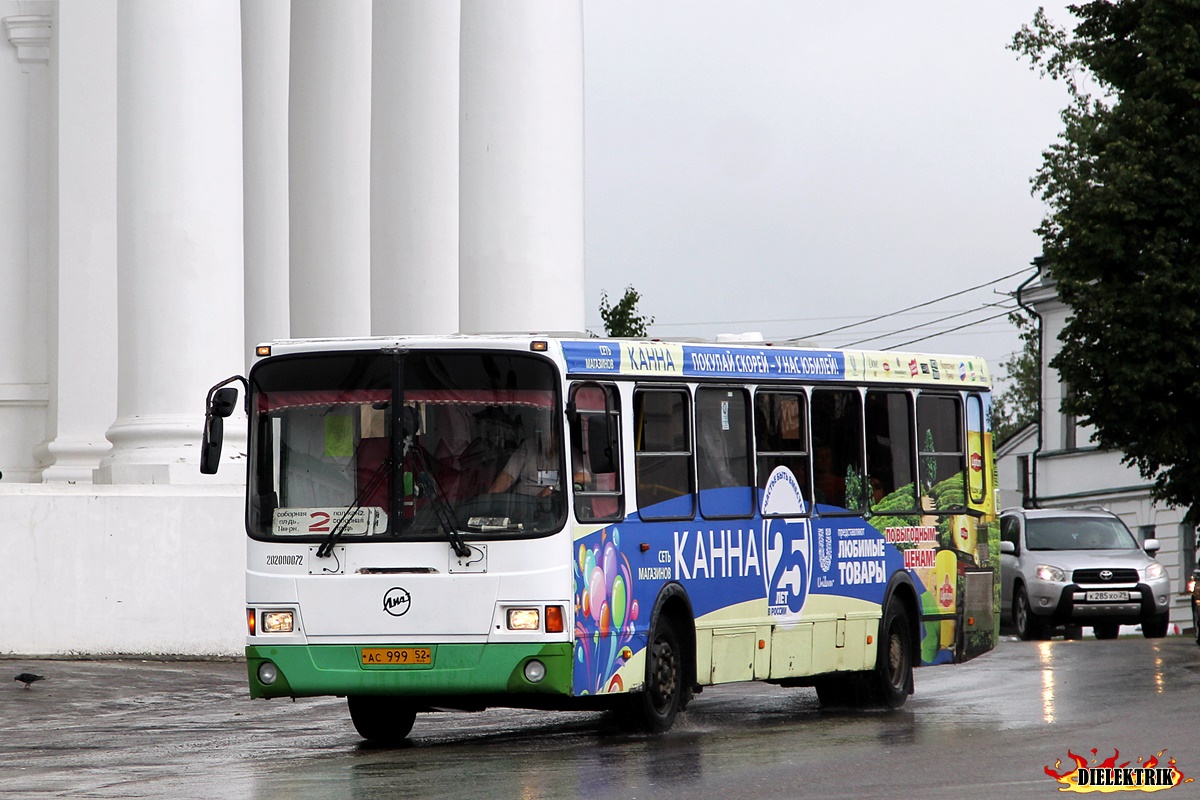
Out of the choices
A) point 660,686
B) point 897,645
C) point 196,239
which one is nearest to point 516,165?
point 196,239

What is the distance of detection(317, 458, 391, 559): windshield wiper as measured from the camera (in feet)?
44.3

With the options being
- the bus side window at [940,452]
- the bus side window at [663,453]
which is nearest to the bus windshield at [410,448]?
the bus side window at [663,453]

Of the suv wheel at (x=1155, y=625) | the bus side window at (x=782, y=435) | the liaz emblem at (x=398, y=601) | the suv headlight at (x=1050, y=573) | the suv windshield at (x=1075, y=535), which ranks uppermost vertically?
the bus side window at (x=782, y=435)

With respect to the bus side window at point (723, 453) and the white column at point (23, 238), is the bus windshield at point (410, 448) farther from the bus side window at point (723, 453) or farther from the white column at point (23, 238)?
the white column at point (23, 238)

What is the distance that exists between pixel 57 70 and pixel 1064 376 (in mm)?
17639

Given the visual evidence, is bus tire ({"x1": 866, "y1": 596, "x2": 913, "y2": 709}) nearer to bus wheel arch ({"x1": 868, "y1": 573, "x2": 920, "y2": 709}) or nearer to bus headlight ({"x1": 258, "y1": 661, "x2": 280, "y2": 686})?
bus wheel arch ({"x1": 868, "y1": 573, "x2": 920, "y2": 709})

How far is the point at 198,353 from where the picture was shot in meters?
21.2

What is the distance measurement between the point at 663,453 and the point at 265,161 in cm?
1682

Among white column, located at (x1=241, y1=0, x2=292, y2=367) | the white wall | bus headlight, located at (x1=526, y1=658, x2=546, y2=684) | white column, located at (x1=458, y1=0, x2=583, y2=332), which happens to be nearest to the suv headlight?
white column, located at (x1=458, y1=0, x2=583, y2=332)

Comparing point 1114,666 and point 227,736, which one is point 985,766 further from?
point 1114,666

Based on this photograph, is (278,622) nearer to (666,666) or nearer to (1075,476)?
(666,666)

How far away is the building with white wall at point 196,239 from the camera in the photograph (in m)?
20.6

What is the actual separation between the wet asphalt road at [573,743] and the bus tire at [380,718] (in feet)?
0.69

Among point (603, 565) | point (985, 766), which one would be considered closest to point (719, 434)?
point (603, 565)
